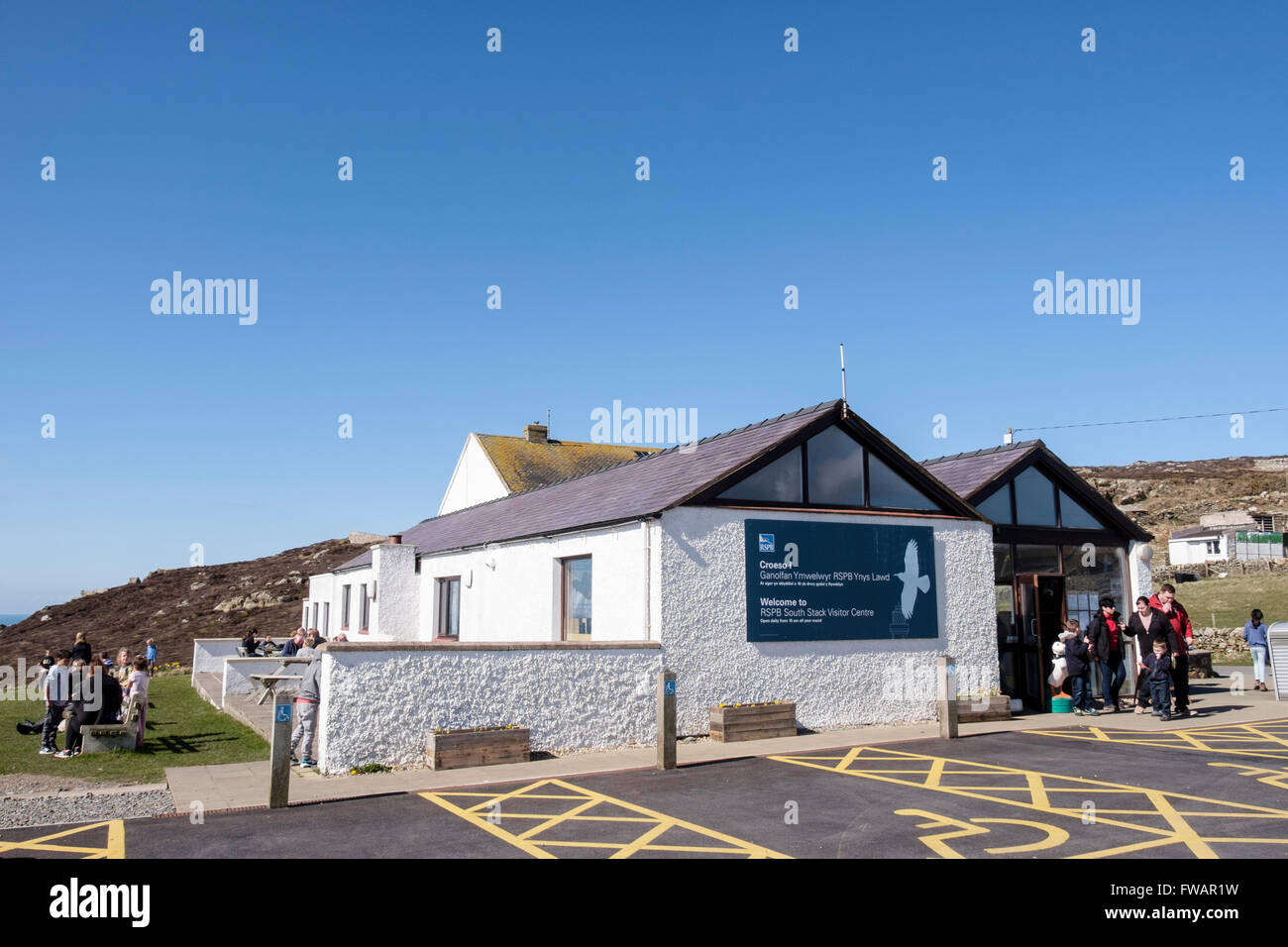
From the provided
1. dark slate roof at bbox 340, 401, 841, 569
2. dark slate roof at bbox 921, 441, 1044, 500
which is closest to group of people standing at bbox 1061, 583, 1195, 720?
dark slate roof at bbox 921, 441, 1044, 500

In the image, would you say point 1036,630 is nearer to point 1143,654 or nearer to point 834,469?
point 1143,654

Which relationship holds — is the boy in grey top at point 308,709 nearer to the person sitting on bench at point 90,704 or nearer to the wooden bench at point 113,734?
the wooden bench at point 113,734

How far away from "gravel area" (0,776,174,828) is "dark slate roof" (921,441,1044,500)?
13777 millimetres

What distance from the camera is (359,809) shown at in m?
9.07

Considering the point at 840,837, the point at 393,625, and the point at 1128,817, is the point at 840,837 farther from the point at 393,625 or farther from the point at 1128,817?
the point at 393,625

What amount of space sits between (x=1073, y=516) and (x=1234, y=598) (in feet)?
96.8

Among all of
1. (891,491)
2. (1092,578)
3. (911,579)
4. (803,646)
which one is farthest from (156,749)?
(1092,578)

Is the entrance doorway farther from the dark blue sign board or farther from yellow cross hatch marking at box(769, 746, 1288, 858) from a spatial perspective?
yellow cross hatch marking at box(769, 746, 1288, 858)

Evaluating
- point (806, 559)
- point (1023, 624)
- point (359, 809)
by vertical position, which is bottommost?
point (359, 809)

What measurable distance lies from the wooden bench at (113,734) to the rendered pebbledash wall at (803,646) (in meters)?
7.93

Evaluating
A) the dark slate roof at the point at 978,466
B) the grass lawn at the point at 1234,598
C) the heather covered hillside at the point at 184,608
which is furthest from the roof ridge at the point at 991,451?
the heather covered hillside at the point at 184,608

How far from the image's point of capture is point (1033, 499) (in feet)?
58.6
